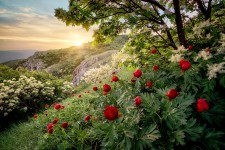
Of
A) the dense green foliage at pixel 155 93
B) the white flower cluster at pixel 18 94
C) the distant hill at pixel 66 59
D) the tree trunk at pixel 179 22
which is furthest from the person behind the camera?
the distant hill at pixel 66 59

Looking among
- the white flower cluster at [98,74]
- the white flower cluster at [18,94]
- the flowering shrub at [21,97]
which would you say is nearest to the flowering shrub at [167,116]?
the white flower cluster at [18,94]

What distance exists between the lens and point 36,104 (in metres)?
11.7

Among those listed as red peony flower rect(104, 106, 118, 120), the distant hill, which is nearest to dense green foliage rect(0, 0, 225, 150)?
red peony flower rect(104, 106, 118, 120)

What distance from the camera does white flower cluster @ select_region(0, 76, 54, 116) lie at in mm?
9680

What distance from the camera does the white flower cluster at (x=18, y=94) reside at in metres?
9.68

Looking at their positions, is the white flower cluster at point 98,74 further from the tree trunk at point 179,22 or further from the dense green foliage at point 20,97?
the tree trunk at point 179,22

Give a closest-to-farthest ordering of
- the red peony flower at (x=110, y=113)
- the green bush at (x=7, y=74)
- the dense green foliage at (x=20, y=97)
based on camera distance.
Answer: the red peony flower at (x=110, y=113) < the dense green foliage at (x=20, y=97) < the green bush at (x=7, y=74)

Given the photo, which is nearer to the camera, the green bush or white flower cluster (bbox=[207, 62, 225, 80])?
white flower cluster (bbox=[207, 62, 225, 80])

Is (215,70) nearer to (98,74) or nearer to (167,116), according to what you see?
(167,116)

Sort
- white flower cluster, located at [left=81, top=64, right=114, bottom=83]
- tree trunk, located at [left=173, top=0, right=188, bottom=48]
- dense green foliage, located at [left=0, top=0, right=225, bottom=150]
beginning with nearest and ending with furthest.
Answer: dense green foliage, located at [left=0, top=0, right=225, bottom=150]
tree trunk, located at [left=173, top=0, right=188, bottom=48]
white flower cluster, located at [left=81, top=64, right=114, bottom=83]

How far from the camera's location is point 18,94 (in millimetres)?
10422

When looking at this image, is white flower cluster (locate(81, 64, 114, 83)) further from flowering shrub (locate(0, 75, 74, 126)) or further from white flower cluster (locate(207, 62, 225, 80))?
white flower cluster (locate(207, 62, 225, 80))

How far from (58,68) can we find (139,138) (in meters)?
32.8

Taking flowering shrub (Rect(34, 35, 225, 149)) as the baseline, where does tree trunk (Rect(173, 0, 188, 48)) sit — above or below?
above
